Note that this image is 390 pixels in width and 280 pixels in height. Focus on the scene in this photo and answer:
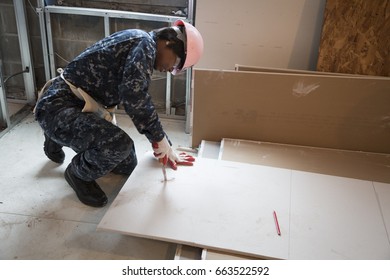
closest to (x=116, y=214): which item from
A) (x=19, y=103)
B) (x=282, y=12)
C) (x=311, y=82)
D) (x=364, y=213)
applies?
(x=364, y=213)

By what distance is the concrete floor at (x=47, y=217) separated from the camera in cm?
177

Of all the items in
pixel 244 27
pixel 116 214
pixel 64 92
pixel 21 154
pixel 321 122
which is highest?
pixel 244 27

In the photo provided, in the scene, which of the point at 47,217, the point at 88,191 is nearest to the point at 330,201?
the point at 88,191

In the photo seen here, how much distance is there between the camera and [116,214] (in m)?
1.71

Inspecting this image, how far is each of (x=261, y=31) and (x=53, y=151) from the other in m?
1.56

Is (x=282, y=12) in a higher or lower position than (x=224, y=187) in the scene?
higher

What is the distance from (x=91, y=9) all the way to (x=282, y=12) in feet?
4.49

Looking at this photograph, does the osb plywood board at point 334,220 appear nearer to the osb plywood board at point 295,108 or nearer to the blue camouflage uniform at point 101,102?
the osb plywood board at point 295,108

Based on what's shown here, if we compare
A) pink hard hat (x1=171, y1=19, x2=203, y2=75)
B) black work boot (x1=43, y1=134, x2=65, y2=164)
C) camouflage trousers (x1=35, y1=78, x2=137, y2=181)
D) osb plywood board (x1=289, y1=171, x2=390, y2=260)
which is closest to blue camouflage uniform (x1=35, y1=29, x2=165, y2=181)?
camouflage trousers (x1=35, y1=78, x2=137, y2=181)

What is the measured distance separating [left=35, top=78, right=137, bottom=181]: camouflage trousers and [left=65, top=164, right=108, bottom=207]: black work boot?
12 centimetres

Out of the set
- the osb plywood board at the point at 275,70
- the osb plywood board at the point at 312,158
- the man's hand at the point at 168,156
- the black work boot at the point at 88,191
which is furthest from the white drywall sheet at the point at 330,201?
the black work boot at the point at 88,191

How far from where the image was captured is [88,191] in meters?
2.08

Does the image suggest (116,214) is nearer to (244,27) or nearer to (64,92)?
(64,92)

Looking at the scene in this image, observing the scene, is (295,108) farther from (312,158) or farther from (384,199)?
(384,199)
